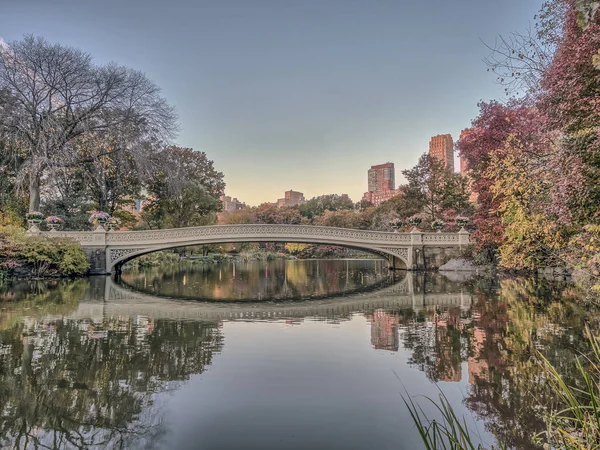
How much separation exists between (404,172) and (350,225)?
14.7 metres

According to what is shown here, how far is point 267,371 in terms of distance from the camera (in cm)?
466

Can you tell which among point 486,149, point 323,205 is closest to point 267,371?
point 486,149

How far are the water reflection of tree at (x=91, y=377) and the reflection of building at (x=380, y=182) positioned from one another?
310 ft

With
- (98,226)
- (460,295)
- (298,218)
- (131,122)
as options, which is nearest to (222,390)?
(460,295)

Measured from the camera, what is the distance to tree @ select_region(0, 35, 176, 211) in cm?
1784

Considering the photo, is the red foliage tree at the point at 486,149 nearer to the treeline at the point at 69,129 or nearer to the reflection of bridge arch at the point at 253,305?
the reflection of bridge arch at the point at 253,305

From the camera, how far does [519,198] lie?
25.2 feet

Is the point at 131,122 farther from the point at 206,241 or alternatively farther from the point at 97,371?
the point at 97,371

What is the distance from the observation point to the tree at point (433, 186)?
27.4m

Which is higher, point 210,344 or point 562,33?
point 562,33

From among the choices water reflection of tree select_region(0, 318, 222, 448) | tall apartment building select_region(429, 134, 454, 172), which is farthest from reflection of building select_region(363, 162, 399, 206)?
water reflection of tree select_region(0, 318, 222, 448)

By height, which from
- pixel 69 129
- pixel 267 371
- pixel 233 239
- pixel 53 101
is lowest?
pixel 267 371

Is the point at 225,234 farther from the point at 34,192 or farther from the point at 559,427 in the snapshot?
the point at 559,427

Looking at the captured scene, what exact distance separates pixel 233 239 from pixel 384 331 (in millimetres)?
13270
